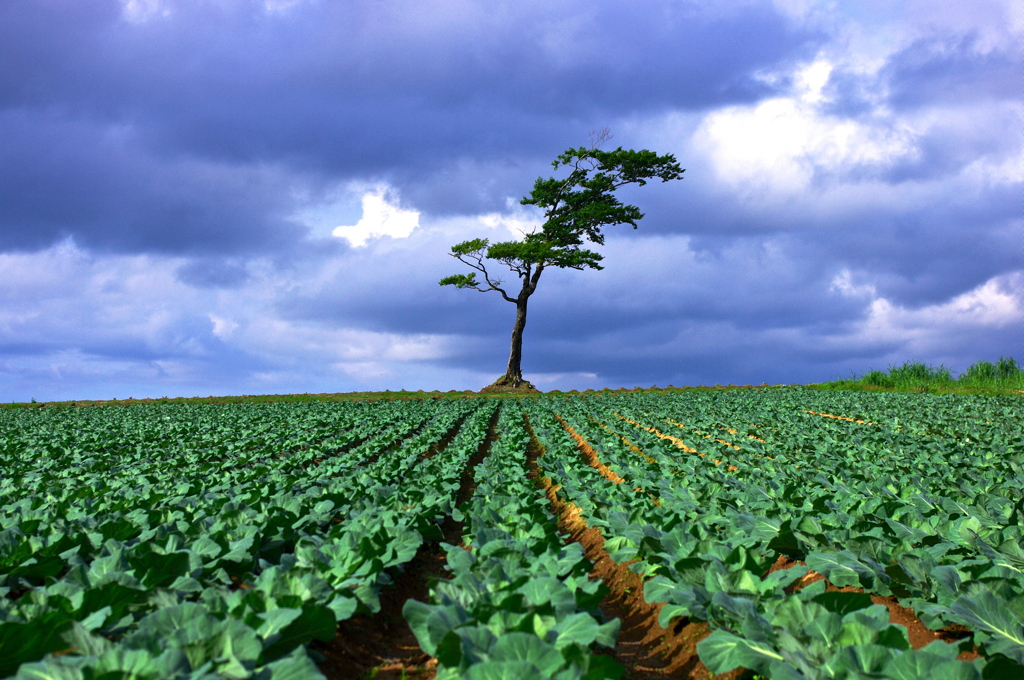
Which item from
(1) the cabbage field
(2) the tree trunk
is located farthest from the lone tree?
Answer: (1) the cabbage field

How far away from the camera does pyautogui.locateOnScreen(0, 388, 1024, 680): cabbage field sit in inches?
116

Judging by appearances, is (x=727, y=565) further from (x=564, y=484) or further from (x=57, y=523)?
(x=57, y=523)

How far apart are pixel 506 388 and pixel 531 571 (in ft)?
128

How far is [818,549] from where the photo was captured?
5.25m

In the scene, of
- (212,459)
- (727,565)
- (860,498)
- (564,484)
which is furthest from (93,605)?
(212,459)

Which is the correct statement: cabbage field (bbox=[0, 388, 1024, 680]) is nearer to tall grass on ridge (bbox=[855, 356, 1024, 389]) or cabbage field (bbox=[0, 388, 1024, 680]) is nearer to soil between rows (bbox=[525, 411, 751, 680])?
soil between rows (bbox=[525, 411, 751, 680])

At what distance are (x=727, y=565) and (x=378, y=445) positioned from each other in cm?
1127

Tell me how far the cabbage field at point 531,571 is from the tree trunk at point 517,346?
32570 mm

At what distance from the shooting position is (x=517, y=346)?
4441 centimetres

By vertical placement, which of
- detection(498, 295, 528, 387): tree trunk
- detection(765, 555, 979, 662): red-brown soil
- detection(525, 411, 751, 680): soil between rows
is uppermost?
detection(498, 295, 528, 387): tree trunk

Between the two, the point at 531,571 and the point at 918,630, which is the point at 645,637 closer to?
the point at 531,571

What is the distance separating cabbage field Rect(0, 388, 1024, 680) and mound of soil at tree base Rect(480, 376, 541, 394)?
30.6 metres

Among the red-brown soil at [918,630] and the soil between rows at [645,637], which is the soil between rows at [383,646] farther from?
the red-brown soil at [918,630]

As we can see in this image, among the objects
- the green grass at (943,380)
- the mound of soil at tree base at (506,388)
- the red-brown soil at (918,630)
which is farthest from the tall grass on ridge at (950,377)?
the red-brown soil at (918,630)
